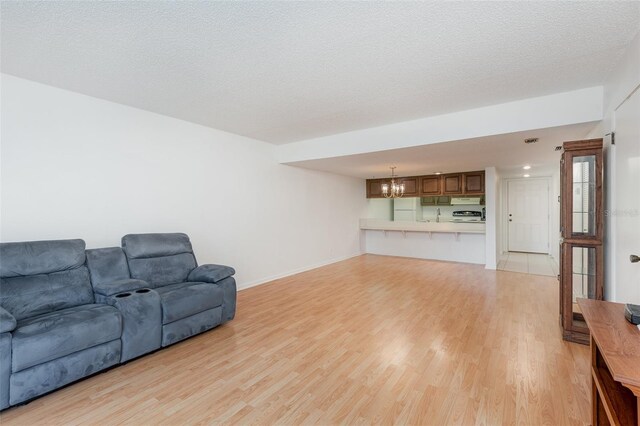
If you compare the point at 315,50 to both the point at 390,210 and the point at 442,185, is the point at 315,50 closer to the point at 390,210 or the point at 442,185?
the point at 442,185

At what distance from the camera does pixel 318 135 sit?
4535 mm

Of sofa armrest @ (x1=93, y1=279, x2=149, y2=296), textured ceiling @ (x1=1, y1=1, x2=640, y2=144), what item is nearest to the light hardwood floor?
sofa armrest @ (x1=93, y1=279, x2=149, y2=296)

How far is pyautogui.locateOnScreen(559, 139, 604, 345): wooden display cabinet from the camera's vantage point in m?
2.60

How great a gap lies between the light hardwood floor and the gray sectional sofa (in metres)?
0.16

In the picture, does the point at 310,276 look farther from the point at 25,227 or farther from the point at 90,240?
the point at 25,227

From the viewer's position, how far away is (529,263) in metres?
6.42

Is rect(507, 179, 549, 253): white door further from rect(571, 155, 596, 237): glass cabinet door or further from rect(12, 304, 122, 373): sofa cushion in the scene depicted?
rect(12, 304, 122, 373): sofa cushion

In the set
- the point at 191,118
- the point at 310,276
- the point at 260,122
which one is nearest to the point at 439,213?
the point at 310,276

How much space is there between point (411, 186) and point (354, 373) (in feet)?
19.1

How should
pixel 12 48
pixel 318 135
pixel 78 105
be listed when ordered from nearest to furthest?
pixel 12 48
pixel 78 105
pixel 318 135

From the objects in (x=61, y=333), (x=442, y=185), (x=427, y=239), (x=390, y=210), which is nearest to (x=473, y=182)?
(x=442, y=185)

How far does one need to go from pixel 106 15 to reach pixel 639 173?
351 centimetres

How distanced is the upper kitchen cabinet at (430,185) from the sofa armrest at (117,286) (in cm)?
621

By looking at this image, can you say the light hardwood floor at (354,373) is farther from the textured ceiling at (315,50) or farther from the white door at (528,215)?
the white door at (528,215)
